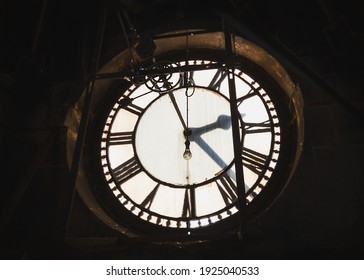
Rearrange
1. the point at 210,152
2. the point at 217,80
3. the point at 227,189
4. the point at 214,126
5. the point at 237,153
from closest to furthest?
the point at 237,153 < the point at 227,189 < the point at 210,152 < the point at 214,126 < the point at 217,80

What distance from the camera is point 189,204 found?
322cm

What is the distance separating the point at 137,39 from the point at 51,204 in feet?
4.87

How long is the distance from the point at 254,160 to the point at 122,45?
5.01 feet

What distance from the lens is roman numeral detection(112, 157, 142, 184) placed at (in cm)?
342

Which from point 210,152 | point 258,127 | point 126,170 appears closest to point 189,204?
point 210,152

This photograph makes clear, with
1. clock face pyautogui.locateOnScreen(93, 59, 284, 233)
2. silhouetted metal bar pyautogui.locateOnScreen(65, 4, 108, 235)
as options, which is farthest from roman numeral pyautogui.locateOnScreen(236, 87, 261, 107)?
silhouetted metal bar pyautogui.locateOnScreen(65, 4, 108, 235)

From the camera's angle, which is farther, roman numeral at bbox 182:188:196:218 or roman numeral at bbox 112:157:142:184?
roman numeral at bbox 112:157:142:184

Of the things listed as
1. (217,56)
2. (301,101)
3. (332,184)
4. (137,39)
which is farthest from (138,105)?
(332,184)

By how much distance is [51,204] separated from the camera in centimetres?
306

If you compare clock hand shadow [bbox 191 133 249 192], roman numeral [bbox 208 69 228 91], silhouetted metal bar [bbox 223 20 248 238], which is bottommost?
silhouetted metal bar [bbox 223 20 248 238]

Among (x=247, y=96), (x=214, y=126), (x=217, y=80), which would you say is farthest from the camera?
(x=217, y=80)

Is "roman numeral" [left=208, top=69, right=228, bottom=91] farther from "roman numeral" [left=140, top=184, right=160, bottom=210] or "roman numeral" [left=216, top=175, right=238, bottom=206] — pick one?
"roman numeral" [left=140, top=184, right=160, bottom=210]

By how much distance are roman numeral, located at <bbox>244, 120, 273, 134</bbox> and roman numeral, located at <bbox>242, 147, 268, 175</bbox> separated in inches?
6.7

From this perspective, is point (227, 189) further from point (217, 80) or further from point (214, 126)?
point (217, 80)
